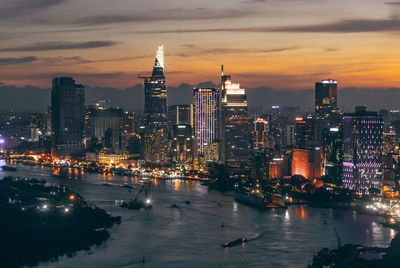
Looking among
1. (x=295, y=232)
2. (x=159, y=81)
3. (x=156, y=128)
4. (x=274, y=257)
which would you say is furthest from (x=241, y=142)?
(x=274, y=257)

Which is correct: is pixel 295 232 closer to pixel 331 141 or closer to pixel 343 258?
pixel 343 258

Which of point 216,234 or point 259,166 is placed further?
point 259,166

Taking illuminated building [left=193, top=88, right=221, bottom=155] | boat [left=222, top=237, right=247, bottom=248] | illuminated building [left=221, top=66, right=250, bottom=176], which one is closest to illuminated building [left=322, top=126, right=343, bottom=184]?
illuminated building [left=221, top=66, right=250, bottom=176]

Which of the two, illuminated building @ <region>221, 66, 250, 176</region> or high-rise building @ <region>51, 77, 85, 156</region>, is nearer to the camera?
illuminated building @ <region>221, 66, 250, 176</region>

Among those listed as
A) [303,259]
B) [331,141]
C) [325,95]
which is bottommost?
[303,259]

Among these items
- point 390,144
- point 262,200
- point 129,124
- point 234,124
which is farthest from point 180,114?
point 262,200

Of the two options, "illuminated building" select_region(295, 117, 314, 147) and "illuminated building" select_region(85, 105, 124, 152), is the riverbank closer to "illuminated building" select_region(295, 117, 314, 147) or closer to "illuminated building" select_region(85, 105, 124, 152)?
"illuminated building" select_region(295, 117, 314, 147)

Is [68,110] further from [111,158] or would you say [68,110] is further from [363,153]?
[363,153]
